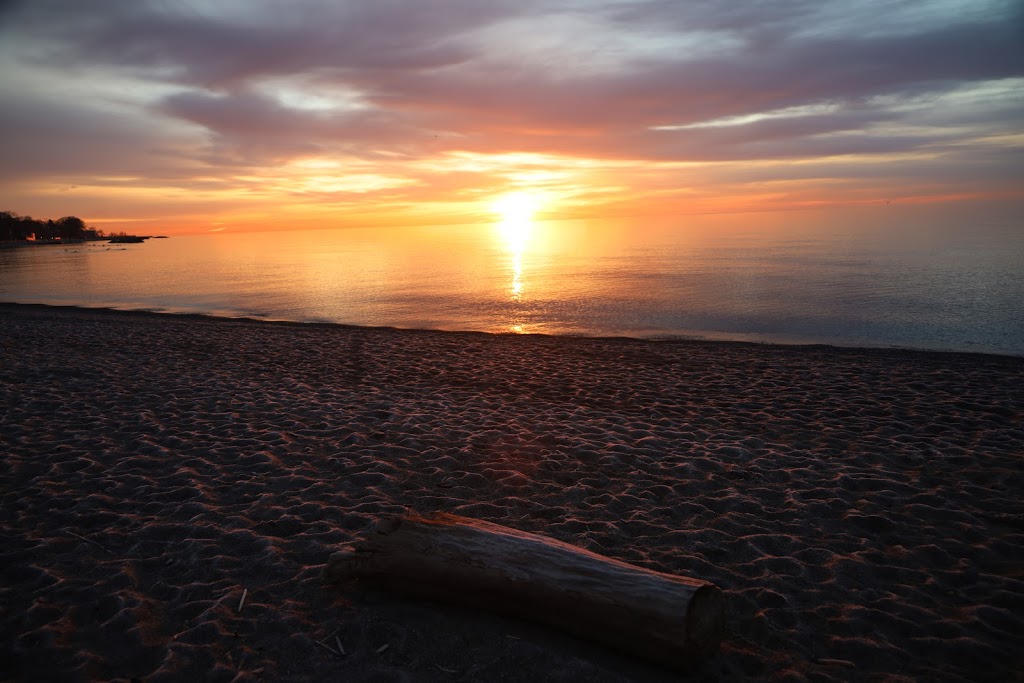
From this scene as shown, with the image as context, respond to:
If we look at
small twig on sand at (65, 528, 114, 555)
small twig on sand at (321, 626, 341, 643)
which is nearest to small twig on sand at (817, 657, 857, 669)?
small twig on sand at (321, 626, 341, 643)

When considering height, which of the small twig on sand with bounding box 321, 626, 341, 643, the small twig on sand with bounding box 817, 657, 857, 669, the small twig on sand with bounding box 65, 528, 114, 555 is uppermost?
the small twig on sand with bounding box 65, 528, 114, 555

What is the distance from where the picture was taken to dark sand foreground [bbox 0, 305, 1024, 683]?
4.03 m

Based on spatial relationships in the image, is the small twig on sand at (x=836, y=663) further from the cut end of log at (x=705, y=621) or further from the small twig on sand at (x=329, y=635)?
the small twig on sand at (x=329, y=635)

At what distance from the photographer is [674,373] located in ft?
44.7

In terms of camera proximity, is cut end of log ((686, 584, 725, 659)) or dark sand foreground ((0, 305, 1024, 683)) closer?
cut end of log ((686, 584, 725, 659))

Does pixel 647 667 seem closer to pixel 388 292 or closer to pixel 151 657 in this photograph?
pixel 151 657

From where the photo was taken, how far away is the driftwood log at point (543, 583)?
147 inches

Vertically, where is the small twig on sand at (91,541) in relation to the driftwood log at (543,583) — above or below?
below

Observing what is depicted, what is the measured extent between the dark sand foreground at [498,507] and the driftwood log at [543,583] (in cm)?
18

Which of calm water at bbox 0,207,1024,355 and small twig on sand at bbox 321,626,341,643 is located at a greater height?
calm water at bbox 0,207,1024,355

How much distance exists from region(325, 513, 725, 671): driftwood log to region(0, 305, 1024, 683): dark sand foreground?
18cm

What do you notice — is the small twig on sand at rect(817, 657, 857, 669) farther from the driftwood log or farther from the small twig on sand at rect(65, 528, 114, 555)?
the small twig on sand at rect(65, 528, 114, 555)

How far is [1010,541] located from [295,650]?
21.9 ft

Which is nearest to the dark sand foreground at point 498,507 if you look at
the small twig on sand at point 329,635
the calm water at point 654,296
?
the small twig on sand at point 329,635
